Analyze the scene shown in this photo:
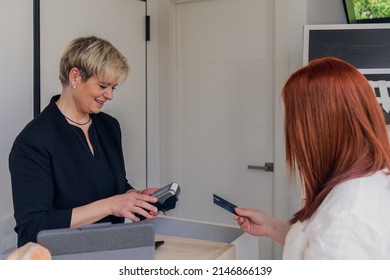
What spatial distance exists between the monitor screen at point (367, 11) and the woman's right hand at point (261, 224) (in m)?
1.91

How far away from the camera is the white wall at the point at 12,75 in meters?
1.94

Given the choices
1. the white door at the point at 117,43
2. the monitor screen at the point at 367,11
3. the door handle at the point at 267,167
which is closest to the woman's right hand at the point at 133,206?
the white door at the point at 117,43

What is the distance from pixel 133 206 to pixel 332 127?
694mm

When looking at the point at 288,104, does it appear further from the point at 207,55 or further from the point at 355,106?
the point at 207,55

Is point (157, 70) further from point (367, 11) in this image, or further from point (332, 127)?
point (332, 127)

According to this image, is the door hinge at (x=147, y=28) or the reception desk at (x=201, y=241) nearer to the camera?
the reception desk at (x=201, y=241)

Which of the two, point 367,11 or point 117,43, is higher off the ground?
point 367,11

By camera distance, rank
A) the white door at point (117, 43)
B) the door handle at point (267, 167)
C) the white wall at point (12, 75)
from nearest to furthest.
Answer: the white wall at point (12, 75)
the white door at point (117, 43)
the door handle at point (267, 167)

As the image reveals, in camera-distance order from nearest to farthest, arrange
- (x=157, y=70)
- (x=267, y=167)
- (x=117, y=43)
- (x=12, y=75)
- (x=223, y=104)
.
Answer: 1. (x=12, y=75)
2. (x=117, y=43)
3. (x=267, y=167)
4. (x=223, y=104)
5. (x=157, y=70)

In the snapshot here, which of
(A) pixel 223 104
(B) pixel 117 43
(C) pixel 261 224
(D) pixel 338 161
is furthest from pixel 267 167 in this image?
(D) pixel 338 161

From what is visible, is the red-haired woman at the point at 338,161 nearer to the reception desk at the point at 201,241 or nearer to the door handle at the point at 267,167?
the reception desk at the point at 201,241

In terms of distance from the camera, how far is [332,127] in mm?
1039

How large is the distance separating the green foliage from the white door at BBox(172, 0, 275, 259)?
61 centimetres
